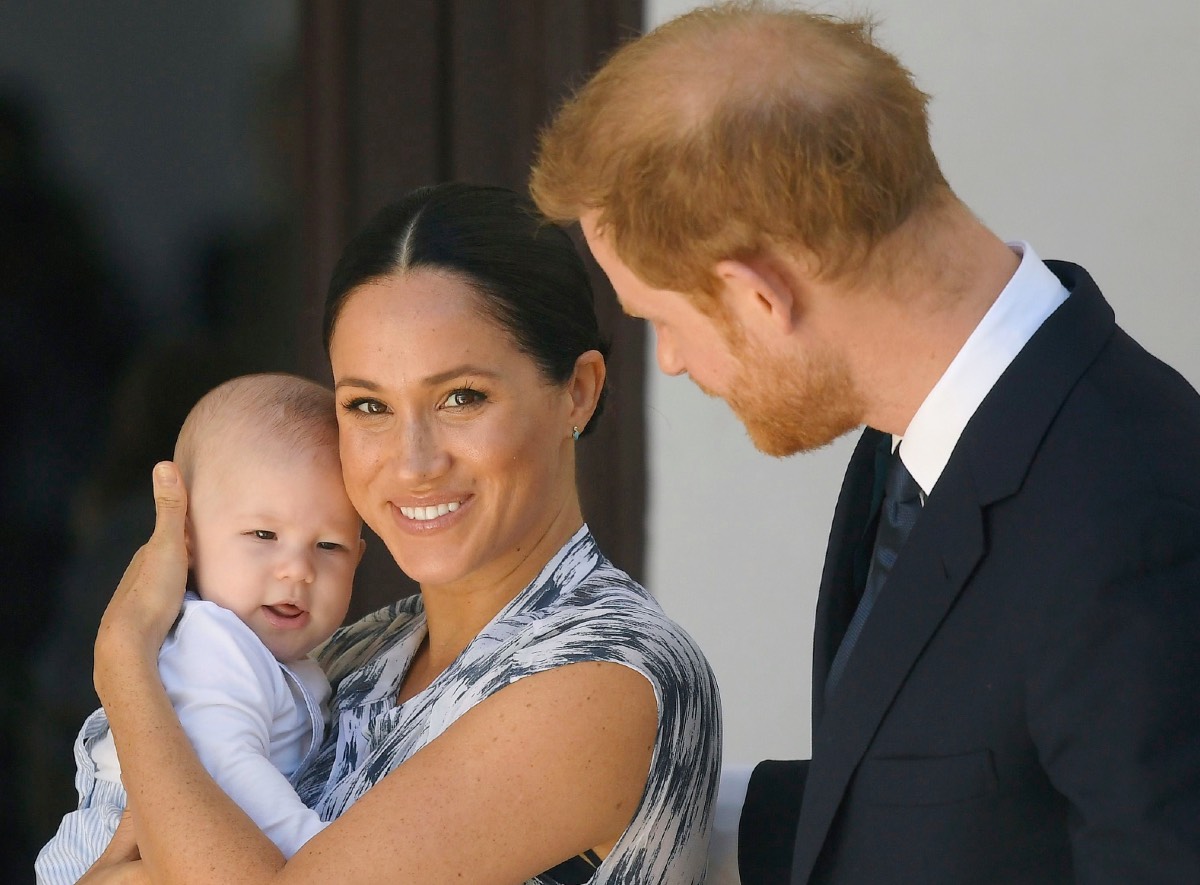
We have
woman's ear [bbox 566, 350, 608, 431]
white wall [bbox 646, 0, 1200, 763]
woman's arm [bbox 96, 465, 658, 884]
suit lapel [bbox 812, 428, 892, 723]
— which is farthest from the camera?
white wall [bbox 646, 0, 1200, 763]

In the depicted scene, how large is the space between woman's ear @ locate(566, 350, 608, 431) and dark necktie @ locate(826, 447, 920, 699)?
20.6 inches

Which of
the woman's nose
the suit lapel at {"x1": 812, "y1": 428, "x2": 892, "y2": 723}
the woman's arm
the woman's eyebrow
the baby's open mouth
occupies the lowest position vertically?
the woman's arm

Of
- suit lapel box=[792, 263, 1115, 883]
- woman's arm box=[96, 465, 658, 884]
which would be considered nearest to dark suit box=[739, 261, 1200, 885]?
suit lapel box=[792, 263, 1115, 883]

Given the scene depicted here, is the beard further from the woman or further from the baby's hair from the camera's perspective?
the baby's hair

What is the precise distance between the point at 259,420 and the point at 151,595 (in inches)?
11.3

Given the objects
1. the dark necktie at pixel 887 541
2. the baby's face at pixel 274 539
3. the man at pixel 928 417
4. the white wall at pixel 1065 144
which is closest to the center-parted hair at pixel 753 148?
the man at pixel 928 417

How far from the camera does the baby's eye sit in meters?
1.79

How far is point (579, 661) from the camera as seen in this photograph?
5.03ft

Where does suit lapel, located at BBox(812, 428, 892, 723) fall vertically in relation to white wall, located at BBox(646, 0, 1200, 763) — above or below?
below

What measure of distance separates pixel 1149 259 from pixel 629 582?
196cm

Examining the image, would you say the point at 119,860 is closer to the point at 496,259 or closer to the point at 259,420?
the point at 259,420

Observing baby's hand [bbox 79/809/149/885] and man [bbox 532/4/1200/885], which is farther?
baby's hand [bbox 79/809/149/885]

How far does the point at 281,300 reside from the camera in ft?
10.7

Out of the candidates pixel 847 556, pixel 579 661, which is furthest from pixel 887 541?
pixel 579 661
